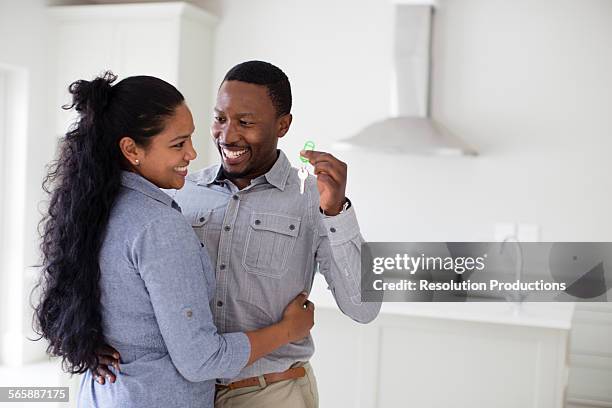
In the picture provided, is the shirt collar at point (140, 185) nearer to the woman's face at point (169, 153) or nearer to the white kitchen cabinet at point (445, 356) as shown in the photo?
the woman's face at point (169, 153)

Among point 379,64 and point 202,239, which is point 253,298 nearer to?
point 202,239

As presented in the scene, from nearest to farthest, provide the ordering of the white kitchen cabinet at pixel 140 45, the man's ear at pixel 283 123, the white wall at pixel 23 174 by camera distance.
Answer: the man's ear at pixel 283 123, the white kitchen cabinet at pixel 140 45, the white wall at pixel 23 174

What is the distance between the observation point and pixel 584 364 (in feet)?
13.2

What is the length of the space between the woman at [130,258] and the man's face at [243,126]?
0.65 feet

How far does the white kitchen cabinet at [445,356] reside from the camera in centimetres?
274

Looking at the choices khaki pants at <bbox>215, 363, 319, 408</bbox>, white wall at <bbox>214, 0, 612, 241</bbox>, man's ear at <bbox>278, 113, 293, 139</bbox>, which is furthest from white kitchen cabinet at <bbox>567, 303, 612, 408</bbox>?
man's ear at <bbox>278, 113, 293, 139</bbox>

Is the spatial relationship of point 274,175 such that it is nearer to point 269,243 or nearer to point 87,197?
point 269,243

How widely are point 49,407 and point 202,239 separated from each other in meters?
2.63

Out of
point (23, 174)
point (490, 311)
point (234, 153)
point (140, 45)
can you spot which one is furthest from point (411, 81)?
point (234, 153)

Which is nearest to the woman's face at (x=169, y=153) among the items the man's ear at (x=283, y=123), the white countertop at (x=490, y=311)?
the man's ear at (x=283, y=123)

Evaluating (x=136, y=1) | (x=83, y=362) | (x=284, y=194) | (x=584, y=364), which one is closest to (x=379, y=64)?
(x=136, y=1)

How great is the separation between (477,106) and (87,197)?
11.3 ft

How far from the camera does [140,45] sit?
4547 mm

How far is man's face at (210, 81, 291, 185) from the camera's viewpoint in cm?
154
